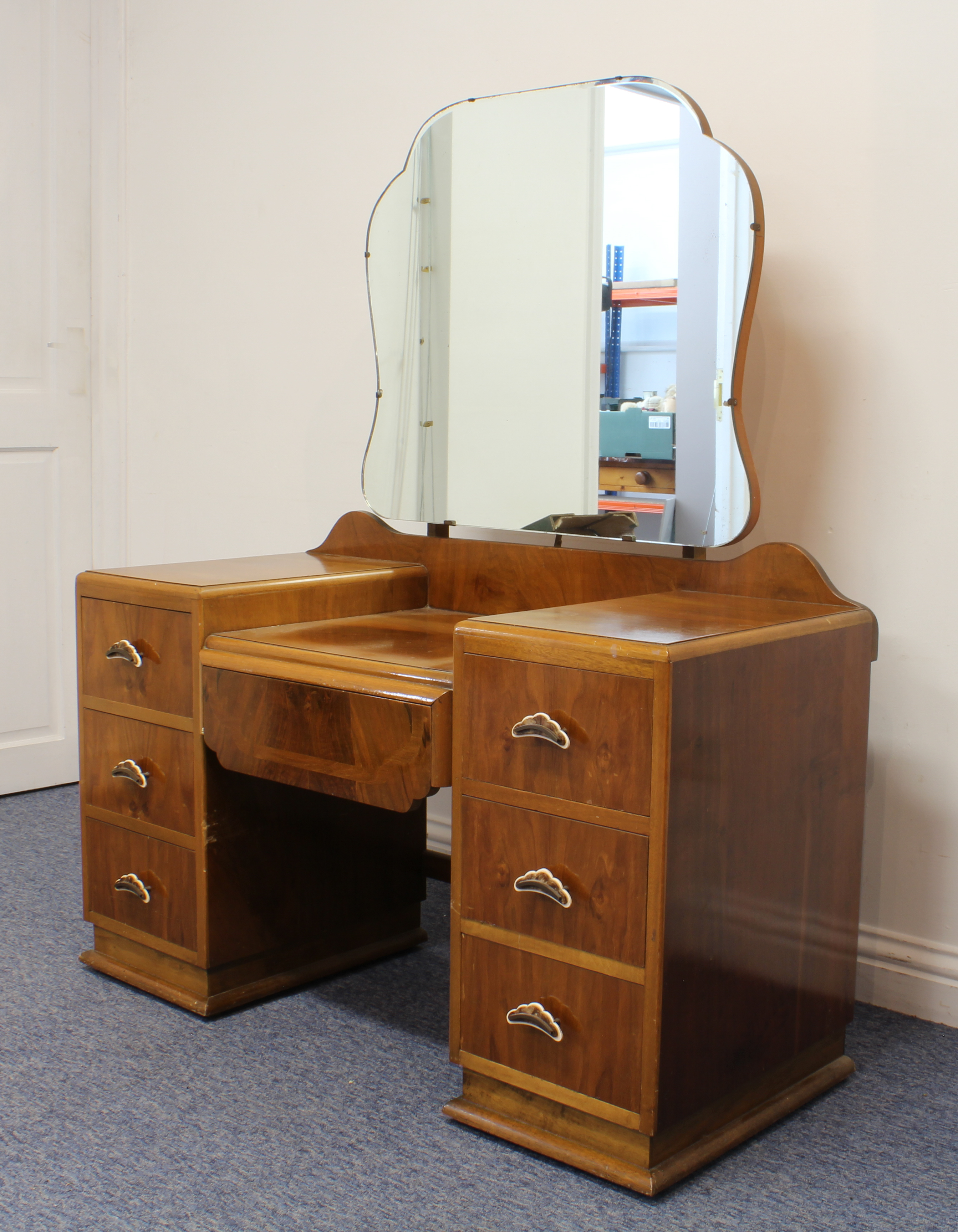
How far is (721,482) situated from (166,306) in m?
1.62

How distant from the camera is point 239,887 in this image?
5.95 feet

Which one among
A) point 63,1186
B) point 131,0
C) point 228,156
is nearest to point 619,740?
point 63,1186

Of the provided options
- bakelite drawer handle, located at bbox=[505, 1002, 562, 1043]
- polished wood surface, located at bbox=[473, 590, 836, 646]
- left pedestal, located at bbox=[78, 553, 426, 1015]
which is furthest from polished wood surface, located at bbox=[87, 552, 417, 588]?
bakelite drawer handle, located at bbox=[505, 1002, 562, 1043]

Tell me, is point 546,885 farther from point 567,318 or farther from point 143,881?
point 567,318

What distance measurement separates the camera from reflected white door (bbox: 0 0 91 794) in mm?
2764

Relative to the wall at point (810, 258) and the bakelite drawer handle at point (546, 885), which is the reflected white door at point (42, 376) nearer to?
the wall at point (810, 258)

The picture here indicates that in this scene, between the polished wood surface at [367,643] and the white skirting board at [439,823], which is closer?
the polished wood surface at [367,643]

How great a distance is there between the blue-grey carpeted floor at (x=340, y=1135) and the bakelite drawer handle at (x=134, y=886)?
0.52ft

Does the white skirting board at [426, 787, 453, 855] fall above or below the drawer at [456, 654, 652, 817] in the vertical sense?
below

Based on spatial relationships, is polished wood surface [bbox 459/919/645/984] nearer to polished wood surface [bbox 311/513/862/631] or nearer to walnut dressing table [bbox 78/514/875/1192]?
walnut dressing table [bbox 78/514/875/1192]

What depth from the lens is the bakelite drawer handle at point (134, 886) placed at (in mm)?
1850

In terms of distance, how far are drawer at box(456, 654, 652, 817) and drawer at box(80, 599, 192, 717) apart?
0.53m

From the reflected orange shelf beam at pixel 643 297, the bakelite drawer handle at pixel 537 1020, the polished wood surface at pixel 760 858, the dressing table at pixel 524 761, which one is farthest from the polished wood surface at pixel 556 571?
the bakelite drawer handle at pixel 537 1020

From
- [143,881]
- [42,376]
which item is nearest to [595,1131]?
[143,881]
